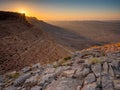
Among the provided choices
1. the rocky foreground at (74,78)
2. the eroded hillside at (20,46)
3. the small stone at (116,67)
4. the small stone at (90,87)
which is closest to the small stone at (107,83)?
the rocky foreground at (74,78)

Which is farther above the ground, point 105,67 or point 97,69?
point 105,67

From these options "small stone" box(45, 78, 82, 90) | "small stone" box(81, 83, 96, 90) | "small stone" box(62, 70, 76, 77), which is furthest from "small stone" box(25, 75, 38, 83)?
"small stone" box(81, 83, 96, 90)

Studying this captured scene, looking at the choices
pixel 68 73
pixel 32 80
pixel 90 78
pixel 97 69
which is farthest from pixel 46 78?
pixel 97 69

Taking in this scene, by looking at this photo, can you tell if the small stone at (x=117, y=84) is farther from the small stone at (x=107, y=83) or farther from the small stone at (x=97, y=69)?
the small stone at (x=97, y=69)

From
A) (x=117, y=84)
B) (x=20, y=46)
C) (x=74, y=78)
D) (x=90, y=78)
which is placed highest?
(x=117, y=84)

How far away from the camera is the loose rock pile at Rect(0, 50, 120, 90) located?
10.4 m

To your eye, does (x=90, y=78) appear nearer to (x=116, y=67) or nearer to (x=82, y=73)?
(x=82, y=73)

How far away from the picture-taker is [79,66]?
43.1 feet

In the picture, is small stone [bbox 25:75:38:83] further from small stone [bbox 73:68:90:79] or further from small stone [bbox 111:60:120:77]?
small stone [bbox 111:60:120:77]

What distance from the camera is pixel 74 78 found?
447 inches

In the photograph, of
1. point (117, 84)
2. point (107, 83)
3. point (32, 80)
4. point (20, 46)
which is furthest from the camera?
point (20, 46)

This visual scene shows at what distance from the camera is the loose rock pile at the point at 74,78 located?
10.4m

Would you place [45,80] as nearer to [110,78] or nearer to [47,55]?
[110,78]

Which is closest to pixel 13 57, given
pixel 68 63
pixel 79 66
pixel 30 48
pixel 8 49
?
pixel 8 49
